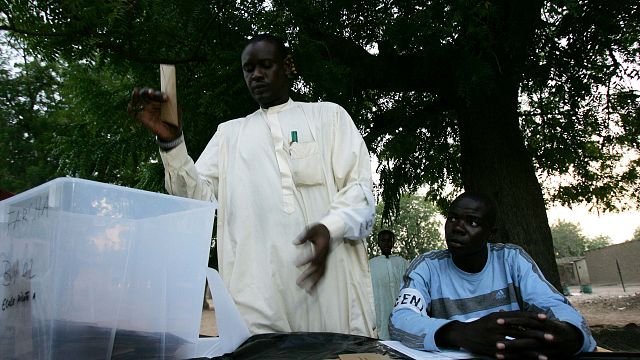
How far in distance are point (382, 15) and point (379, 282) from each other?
11.3 ft

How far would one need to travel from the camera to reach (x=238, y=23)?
3.80 m

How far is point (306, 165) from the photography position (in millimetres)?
1991

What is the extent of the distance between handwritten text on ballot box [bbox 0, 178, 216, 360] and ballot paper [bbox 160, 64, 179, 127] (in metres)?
0.39

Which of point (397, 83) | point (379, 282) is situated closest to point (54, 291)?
point (397, 83)

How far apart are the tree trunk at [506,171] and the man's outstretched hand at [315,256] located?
408 cm

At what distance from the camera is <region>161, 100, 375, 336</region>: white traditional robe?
5.80ft

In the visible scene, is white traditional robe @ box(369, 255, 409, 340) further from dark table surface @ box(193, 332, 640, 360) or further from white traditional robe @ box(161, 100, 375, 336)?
dark table surface @ box(193, 332, 640, 360)

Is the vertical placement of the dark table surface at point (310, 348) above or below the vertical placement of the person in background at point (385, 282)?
below

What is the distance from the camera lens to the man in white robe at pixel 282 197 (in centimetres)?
176

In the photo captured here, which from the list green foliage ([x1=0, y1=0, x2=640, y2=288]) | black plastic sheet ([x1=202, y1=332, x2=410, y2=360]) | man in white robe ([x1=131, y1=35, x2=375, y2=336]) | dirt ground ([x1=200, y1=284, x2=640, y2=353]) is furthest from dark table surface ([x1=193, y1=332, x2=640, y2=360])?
dirt ground ([x1=200, y1=284, x2=640, y2=353])

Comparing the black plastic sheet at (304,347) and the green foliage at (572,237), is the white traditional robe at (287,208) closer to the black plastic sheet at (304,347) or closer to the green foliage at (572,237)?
the black plastic sheet at (304,347)

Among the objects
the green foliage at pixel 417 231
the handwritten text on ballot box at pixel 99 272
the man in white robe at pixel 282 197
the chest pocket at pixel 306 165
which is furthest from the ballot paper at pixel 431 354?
the green foliage at pixel 417 231

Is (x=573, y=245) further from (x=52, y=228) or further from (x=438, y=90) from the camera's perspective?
(x=52, y=228)

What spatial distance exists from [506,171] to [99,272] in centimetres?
521
